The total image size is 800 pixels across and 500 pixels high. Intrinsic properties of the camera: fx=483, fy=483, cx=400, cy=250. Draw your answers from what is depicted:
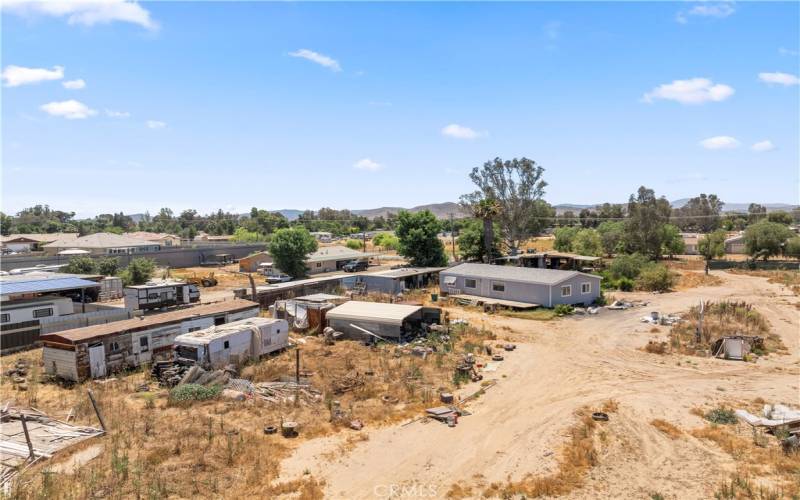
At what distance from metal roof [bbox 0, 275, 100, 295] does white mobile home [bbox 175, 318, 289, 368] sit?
1492 centimetres

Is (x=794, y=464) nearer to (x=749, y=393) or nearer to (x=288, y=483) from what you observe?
(x=749, y=393)

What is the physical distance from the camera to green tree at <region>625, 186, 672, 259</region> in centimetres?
6838

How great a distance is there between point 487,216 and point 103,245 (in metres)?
55.4

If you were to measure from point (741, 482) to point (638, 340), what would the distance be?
16946 mm

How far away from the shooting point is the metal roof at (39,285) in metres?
30.6

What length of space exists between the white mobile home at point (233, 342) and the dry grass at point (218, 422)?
867mm

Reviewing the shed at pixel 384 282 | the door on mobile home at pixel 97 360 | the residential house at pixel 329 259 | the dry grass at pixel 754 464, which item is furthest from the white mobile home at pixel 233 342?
the residential house at pixel 329 259

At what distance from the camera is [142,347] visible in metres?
24.3

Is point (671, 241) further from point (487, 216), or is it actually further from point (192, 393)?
point (192, 393)

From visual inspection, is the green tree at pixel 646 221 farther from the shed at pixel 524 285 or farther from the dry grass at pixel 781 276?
the shed at pixel 524 285

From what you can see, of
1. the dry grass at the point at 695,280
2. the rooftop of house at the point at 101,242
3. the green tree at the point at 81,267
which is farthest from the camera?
the rooftop of house at the point at 101,242

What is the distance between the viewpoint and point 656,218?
68.5m

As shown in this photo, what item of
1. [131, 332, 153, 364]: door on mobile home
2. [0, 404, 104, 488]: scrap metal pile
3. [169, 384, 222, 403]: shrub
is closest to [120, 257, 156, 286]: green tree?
[131, 332, 153, 364]: door on mobile home

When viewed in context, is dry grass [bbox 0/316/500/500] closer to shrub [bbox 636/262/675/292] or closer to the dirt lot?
the dirt lot
